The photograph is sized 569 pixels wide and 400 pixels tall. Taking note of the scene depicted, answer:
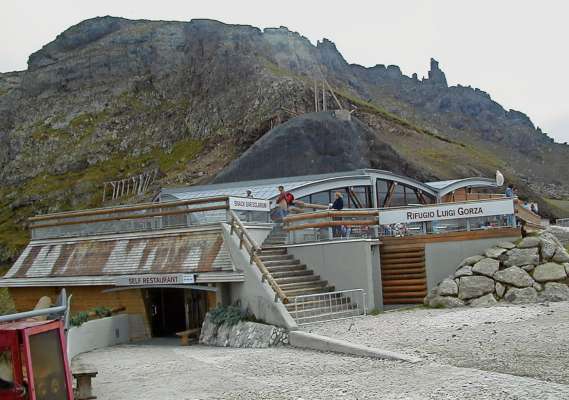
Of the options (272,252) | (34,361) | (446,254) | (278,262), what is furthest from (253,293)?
(34,361)

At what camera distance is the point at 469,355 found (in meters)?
13.0

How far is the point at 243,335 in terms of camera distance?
60.7 feet

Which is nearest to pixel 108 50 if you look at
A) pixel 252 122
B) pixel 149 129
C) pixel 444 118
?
pixel 149 129

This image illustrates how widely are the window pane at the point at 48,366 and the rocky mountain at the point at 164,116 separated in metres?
48.8

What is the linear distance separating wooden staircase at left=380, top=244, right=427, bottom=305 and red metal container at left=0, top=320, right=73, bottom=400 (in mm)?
12761

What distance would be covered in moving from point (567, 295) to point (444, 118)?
18039 centimetres

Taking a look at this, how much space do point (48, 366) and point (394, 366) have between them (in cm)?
643

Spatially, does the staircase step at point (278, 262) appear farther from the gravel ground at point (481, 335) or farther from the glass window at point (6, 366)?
the glass window at point (6, 366)

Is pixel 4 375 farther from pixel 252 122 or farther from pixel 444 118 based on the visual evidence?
pixel 444 118

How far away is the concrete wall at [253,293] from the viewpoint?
1806 centimetres

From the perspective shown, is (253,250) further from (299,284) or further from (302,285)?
(302,285)

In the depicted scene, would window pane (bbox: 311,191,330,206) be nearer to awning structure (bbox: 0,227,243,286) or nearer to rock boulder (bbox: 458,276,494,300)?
awning structure (bbox: 0,227,243,286)

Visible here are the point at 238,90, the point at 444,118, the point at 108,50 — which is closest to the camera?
the point at 238,90

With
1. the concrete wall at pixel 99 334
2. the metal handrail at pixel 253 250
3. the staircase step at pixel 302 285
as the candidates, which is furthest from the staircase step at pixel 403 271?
the concrete wall at pixel 99 334
